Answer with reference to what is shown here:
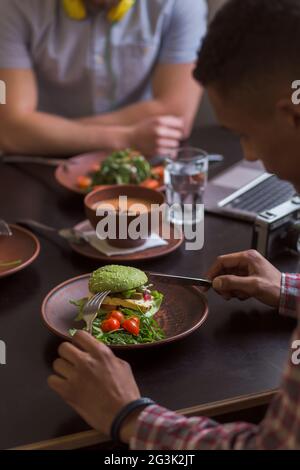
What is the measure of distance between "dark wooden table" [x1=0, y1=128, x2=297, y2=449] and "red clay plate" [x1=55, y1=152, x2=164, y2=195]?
0.99 ft

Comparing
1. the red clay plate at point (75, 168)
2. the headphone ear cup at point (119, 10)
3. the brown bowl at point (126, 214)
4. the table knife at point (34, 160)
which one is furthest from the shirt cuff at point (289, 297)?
the headphone ear cup at point (119, 10)

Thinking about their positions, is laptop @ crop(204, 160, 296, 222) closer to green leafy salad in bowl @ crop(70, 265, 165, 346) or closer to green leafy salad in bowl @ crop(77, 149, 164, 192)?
green leafy salad in bowl @ crop(77, 149, 164, 192)

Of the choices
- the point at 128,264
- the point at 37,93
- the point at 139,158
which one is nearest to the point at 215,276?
the point at 128,264

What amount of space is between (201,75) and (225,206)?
2.53 ft

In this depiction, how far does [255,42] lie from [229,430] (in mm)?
514

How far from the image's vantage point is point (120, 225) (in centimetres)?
151

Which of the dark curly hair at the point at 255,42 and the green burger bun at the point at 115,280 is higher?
the dark curly hair at the point at 255,42

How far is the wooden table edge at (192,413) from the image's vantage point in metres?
0.99

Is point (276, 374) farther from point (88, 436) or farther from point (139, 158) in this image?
point (139, 158)

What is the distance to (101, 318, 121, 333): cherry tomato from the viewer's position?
1206 mm

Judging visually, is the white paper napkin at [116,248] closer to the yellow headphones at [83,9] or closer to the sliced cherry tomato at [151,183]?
the sliced cherry tomato at [151,183]

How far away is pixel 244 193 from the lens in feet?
5.96

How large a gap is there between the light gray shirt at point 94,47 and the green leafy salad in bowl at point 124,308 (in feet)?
4.18

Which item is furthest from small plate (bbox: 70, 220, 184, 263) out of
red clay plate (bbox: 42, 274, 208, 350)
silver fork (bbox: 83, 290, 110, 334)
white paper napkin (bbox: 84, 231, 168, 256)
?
silver fork (bbox: 83, 290, 110, 334)
